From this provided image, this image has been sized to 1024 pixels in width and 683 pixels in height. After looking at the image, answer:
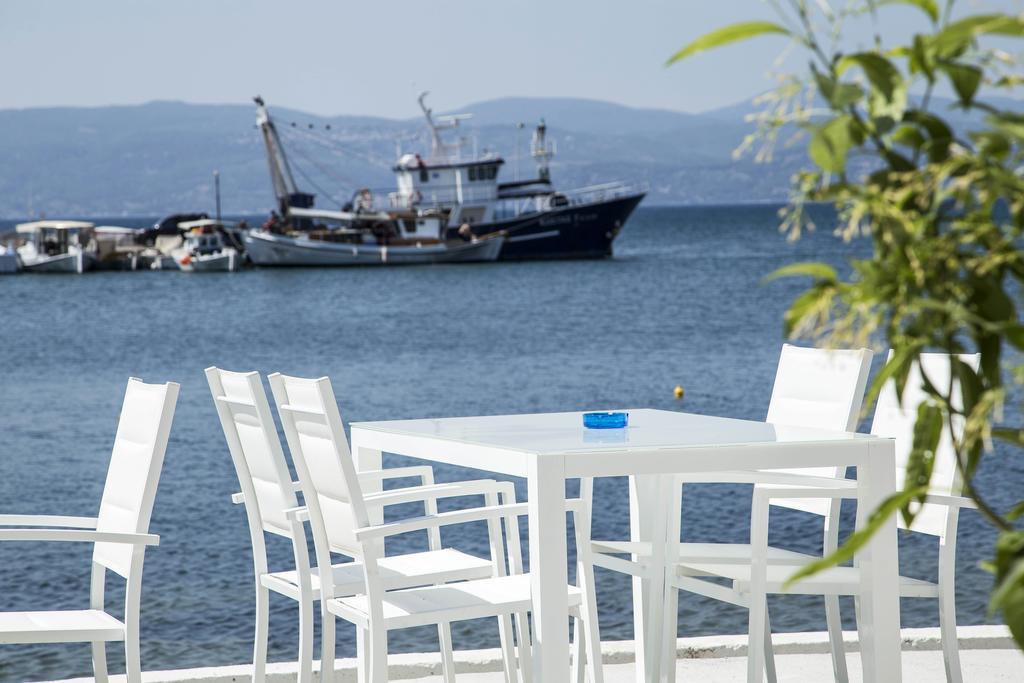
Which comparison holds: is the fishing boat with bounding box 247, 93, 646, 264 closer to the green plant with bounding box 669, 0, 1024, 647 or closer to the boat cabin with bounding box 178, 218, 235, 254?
the boat cabin with bounding box 178, 218, 235, 254

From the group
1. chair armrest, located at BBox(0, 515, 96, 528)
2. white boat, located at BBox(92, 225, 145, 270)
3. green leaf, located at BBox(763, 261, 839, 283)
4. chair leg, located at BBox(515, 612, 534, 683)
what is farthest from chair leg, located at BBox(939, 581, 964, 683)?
white boat, located at BBox(92, 225, 145, 270)

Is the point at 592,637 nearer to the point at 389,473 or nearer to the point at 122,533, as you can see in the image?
the point at 389,473

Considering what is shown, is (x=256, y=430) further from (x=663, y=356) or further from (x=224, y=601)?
(x=663, y=356)

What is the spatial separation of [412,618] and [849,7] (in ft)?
A: 6.85

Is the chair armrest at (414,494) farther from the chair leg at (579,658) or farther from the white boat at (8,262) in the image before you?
the white boat at (8,262)

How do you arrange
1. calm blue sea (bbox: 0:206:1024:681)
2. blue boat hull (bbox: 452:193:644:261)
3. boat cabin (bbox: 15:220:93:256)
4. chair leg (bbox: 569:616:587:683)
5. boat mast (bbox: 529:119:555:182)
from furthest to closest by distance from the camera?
1. boat cabin (bbox: 15:220:93:256)
2. boat mast (bbox: 529:119:555:182)
3. blue boat hull (bbox: 452:193:644:261)
4. calm blue sea (bbox: 0:206:1024:681)
5. chair leg (bbox: 569:616:587:683)

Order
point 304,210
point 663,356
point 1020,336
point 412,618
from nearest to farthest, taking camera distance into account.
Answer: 1. point 1020,336
2. point 412,618
3. point 663,356
4. point 304,210

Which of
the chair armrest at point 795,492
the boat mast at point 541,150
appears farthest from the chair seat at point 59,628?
the boat mast at point 541,150

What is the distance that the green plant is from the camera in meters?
0.87

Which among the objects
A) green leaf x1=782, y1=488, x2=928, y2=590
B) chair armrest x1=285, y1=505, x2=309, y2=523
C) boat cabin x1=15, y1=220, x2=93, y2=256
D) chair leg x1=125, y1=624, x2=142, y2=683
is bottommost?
boat cabin x1=15, y1=220, x2=93, y2=256

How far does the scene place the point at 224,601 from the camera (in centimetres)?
860

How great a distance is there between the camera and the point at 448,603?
2861 mm

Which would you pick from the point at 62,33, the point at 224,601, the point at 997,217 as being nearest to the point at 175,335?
the point at 224,601

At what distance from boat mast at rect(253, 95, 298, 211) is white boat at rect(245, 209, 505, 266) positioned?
825 mm
